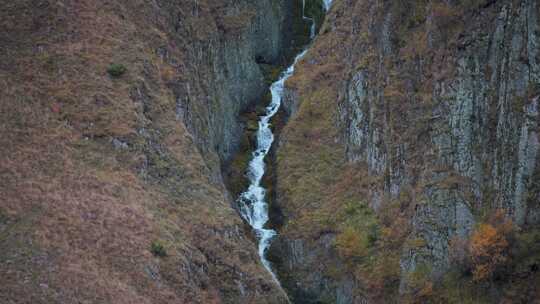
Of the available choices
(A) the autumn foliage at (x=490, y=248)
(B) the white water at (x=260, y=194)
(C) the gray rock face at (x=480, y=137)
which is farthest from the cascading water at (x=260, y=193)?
(A) the autumn foliage at (x=490, y=248)

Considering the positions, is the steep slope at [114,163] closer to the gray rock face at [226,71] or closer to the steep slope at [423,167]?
the gray rock face at [226,71]

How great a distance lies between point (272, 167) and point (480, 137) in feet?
97.6

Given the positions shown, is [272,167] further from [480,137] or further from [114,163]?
[480,137]

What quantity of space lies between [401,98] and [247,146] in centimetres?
2472

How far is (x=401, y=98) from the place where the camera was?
86062 millimetres

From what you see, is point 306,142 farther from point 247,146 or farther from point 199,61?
point 199,61

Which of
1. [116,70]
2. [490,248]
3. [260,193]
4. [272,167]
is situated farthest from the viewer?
[272,167]

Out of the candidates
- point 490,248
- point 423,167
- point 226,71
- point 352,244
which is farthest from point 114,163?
point 226,71

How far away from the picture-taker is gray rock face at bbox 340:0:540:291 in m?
72.9

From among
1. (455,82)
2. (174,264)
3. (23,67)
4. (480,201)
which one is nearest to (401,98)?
(455,82)

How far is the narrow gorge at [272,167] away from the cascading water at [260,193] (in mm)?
233

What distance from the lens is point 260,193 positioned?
96.6m

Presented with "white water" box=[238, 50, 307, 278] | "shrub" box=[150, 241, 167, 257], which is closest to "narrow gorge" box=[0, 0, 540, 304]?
"shrub" box=[150, 241, 167, 257]

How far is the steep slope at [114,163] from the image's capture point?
66812 millimetres
